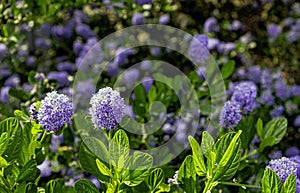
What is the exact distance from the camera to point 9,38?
5.86 feet

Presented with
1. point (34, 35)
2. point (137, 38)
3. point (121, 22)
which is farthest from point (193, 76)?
point (34, 35)

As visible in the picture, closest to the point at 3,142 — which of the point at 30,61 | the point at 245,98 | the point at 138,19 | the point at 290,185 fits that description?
the point at 290,185

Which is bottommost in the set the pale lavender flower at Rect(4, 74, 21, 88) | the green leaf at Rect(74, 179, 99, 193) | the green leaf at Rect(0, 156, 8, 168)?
the green leaf at Rect(74, 179, 99, 193)

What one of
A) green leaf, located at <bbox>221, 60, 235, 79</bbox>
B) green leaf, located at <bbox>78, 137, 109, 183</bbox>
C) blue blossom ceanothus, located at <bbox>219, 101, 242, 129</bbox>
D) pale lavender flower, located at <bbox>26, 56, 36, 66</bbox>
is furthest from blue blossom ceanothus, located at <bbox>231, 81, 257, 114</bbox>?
pale lavender flower, located at <bbox>26, 56, 36, 66</bbox>

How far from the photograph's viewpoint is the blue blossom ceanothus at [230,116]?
1374mm

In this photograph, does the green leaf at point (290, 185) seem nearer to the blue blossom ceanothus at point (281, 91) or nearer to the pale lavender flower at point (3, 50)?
the blue blossom ceanothus at point (281, 91)

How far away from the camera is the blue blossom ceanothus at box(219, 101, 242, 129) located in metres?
1.37

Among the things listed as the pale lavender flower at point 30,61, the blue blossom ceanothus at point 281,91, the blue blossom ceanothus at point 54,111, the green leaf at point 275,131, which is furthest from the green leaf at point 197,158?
the pale lavender flower at point 30,61

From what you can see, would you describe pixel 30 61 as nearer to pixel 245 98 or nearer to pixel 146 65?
pixel 146 65

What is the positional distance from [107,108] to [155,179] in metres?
0.18

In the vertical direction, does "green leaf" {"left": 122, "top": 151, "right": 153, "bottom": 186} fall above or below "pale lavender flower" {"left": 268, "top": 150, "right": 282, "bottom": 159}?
above

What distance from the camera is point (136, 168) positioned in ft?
3.53

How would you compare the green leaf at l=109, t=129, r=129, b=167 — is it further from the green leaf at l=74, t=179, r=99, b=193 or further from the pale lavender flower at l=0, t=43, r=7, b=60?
the pale lavender flower at l=0, t=43, r=7, b=60

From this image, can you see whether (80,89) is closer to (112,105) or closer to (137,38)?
(137,38)
